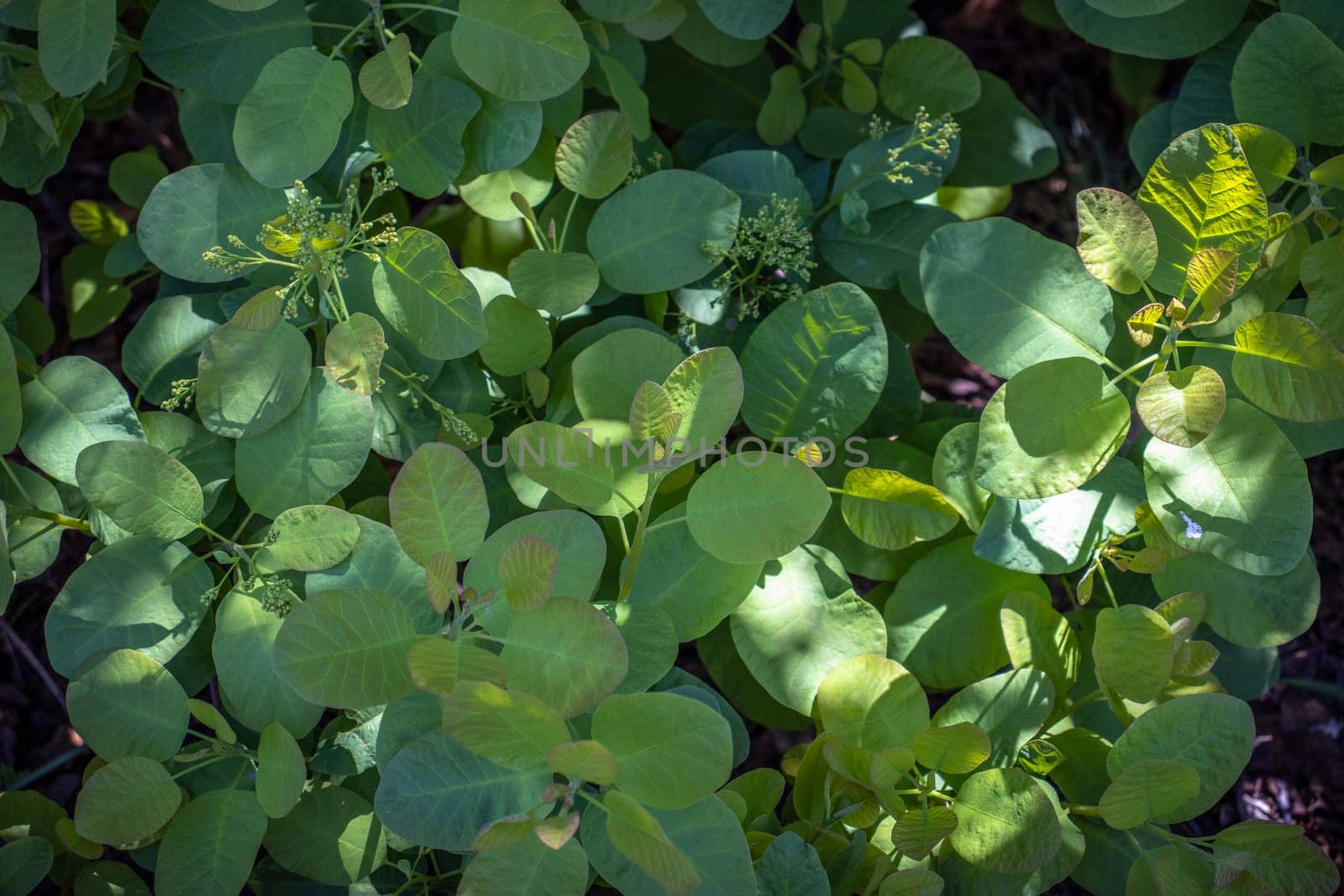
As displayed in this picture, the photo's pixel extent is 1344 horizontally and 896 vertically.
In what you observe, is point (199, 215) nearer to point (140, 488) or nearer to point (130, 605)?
point (140, 488)

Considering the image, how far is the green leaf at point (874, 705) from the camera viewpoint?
1238mm

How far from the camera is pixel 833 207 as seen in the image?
1563 millimetres

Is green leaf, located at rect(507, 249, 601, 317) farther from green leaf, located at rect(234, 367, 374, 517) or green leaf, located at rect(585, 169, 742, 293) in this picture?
green leaf, located at rect(234, 367, 374, 517)

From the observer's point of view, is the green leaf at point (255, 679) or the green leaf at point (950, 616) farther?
the green leaf at point (950, 616)

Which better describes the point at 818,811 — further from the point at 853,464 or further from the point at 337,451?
the point at 337,451

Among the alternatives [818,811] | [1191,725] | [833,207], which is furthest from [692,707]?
[833,207]

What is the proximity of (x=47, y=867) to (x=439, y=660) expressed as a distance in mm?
733

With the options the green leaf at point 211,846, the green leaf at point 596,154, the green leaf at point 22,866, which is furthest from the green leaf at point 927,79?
the green leaf at point 22,866

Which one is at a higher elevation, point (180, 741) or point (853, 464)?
point (853, 464)

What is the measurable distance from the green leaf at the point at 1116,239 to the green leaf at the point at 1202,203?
3 centimetres

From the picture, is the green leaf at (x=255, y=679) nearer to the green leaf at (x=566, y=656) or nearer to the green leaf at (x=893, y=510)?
the green leaf at (x=566, y=656)

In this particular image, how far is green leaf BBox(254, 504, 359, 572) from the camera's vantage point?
1.18 m

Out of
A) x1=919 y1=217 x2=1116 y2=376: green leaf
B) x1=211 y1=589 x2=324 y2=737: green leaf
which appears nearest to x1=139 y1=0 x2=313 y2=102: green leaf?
x1=211 y1=589 x2=324 y2=737: green leaf

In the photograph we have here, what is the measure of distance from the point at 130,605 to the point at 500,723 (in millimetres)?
570
